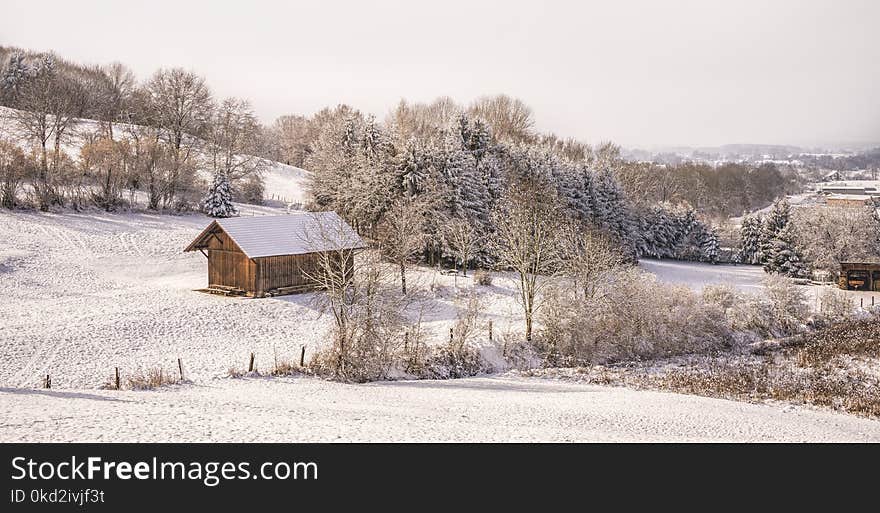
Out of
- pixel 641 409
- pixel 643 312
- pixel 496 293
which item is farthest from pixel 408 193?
pixel 641 409

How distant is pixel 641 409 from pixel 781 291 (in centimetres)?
1840

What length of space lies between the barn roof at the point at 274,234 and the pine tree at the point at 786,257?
36.7 m

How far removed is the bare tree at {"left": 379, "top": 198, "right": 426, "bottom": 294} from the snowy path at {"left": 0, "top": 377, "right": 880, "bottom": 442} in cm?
921

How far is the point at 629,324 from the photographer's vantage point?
86.4 ft

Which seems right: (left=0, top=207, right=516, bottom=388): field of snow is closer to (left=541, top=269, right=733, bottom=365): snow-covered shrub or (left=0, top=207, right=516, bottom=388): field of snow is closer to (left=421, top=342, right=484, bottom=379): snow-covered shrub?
(left=421, top=342, right=484, bottom=379): snow-covered shrub

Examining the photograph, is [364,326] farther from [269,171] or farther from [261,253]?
[269,171]

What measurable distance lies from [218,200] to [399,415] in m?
38.7

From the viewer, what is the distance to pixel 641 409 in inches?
642

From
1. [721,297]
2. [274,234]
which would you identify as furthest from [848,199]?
[274,234]

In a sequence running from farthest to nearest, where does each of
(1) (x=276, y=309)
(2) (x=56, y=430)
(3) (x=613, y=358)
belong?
1. (1) (x=276, y=309)
2. (3) (x=613, y=358)
3. (2) (x=56, y=430)

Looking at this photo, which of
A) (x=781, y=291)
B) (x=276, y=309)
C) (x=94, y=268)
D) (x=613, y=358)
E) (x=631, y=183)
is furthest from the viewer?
(x=631, y=183)

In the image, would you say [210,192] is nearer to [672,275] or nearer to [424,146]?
[424,146]

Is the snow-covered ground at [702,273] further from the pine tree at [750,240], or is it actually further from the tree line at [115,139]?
the tree line at [115,139]

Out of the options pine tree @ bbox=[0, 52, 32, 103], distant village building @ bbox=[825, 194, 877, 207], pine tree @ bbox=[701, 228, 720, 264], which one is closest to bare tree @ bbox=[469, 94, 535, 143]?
pine tree @ bbox=[701, 228, 720, 264]
